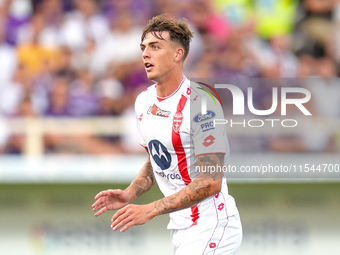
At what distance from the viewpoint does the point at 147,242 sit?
8.34 m

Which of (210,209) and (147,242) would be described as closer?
(210,209)

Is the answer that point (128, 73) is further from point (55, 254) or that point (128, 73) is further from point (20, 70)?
point (55, 254)

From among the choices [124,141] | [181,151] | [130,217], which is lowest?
[130,217]

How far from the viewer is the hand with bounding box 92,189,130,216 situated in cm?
397

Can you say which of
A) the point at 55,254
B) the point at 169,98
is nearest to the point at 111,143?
the point at 55,254

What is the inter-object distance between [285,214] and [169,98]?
192 inches

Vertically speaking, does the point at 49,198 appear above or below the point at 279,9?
below

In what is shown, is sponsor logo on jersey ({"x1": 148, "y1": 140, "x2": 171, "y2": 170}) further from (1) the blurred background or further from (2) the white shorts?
(1) the blurred background

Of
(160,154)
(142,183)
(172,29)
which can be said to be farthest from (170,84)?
(142,183)

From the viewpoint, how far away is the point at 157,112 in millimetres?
4051

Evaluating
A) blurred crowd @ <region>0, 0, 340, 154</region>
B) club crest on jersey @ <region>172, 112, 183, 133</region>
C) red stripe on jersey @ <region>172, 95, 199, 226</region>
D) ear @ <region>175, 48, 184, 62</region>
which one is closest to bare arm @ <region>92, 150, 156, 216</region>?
red stripe on jersey @ <region>172, 95, 199, 226</region>

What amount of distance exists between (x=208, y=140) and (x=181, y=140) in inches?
7.8

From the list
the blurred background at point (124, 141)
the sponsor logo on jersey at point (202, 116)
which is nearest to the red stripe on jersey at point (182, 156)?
the sponsor logo on jersey at point (202, 116)

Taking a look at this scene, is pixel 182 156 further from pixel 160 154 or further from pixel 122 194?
pixel 122 194
